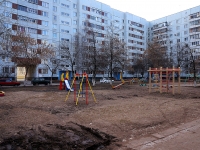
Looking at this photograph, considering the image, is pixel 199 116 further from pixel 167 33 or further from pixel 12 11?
pixel 167 33

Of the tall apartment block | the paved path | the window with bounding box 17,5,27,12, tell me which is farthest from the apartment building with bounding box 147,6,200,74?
the paved path

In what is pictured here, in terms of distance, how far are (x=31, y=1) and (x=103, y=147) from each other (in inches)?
2041

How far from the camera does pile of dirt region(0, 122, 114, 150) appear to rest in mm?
4629

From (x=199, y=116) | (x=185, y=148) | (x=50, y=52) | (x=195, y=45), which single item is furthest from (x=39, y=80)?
(x=195, y=45)

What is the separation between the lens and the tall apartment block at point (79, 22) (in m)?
47.3

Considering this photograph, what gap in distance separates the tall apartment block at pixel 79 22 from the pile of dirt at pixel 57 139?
109ft

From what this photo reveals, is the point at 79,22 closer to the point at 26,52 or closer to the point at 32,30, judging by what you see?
the point at 32,30

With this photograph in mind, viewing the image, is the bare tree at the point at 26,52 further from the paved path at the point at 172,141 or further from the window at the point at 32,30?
the paved path at the point at 172,141

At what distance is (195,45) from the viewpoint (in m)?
67.9

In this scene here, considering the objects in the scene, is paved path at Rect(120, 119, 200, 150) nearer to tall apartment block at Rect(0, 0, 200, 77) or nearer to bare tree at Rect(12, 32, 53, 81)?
bare tree at Rect(12, 32, 53, 81)

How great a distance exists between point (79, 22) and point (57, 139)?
5813 cm

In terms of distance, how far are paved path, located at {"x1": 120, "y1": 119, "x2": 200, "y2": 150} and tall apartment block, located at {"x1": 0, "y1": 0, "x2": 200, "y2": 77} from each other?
34768 mm

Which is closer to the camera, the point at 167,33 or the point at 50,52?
the point at 50,52

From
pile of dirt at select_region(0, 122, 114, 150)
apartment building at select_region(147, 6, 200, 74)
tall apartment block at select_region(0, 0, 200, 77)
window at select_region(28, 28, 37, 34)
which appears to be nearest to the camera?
pile of dirt at select_region(0, 122, 114, 150)
